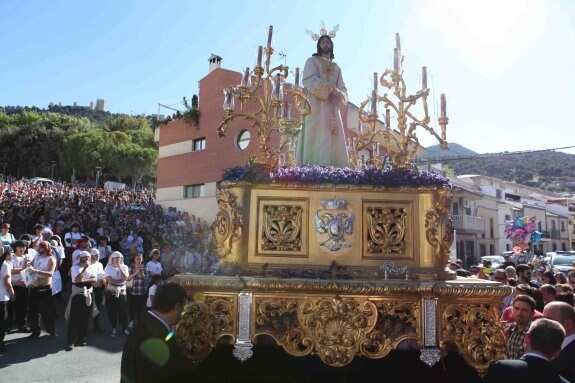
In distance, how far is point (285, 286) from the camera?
4480mm

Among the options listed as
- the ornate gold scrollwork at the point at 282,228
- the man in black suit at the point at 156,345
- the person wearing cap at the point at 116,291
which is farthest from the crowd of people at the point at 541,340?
the person wearing cap at the point at 116,291

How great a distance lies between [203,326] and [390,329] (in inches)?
77.4

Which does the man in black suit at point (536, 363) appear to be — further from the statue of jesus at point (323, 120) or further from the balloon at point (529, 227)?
the balloon at point (529, 227)

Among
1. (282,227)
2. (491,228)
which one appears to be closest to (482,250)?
(491,228)

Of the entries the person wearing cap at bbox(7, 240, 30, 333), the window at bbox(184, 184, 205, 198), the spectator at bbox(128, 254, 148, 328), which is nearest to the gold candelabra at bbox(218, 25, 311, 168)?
the spectator at bbox(128, 254, 148, 328)

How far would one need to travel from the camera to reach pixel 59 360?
7395 mm

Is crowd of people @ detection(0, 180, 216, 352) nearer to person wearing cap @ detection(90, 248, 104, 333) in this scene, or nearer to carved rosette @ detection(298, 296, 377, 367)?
person wearing cap @ detection(90, 248, 104, 333)

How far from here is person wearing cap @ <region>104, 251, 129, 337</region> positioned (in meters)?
9.59

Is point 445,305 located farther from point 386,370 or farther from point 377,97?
point 377,97

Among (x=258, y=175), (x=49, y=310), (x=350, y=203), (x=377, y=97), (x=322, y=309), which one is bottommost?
(x=49, y=310)

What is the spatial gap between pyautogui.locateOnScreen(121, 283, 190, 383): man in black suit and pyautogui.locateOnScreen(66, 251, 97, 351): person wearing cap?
5.73m

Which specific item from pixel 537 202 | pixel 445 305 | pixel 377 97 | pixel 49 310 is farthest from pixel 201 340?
pixel 537 202

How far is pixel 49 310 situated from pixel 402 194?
7.58 m

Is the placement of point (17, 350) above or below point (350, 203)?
below
